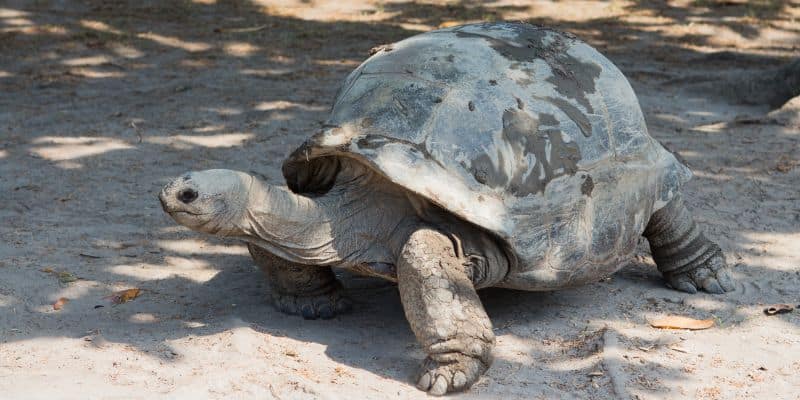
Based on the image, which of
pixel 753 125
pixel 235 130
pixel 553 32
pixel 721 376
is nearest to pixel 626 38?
pixel 753 125

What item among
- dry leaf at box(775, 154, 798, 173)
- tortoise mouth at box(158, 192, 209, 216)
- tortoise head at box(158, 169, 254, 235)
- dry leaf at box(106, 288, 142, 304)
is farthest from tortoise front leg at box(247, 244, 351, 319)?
dry leaf at box(775, 154, 798, 173)

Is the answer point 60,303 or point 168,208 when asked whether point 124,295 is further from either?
point 168,208

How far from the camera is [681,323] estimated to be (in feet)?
14.5

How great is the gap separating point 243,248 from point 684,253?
2.29 meters

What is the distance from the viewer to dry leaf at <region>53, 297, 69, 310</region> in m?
4.45

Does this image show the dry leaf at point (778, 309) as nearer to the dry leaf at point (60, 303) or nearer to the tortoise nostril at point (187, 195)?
the tortoise nostril at point (187, 195)

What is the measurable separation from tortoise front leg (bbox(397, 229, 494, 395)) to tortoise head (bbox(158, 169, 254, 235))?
69cm

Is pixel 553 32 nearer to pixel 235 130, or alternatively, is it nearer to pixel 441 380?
pixel 441 380

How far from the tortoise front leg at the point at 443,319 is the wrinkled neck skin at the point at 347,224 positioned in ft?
0.78

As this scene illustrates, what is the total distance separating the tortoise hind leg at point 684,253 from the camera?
4.85m

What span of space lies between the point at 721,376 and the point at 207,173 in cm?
211

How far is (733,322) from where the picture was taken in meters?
4.45

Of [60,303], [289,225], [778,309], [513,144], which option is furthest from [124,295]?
[778,309]

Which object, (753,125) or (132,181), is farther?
(753,125)
